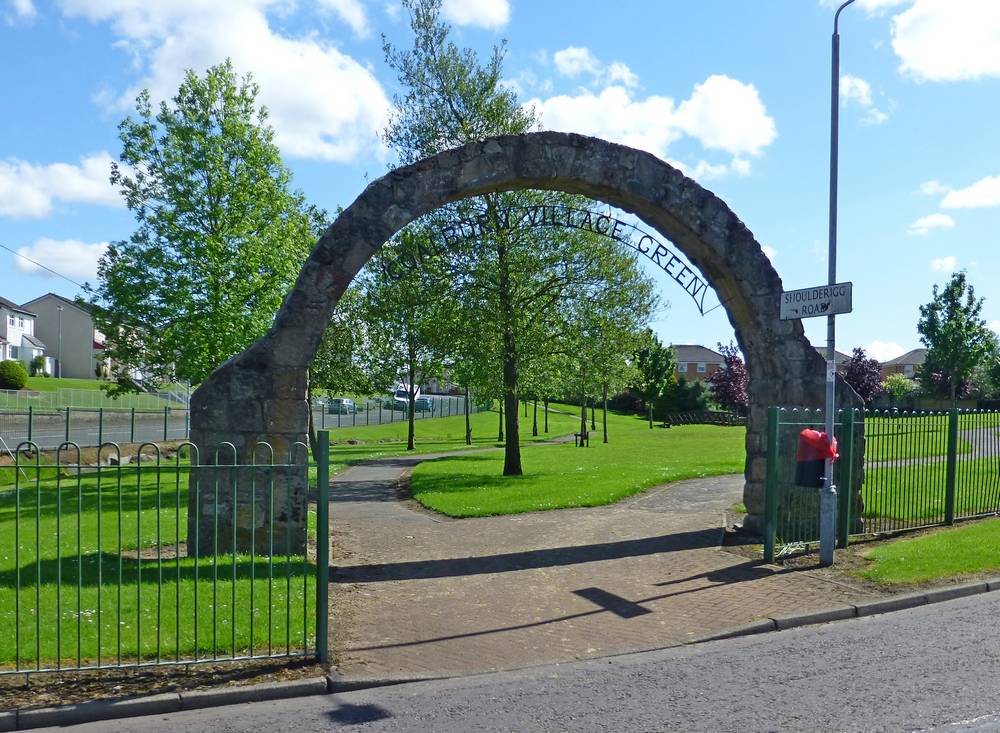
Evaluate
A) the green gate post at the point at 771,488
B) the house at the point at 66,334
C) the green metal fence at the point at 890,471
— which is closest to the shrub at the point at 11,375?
the house at the point at 66,334

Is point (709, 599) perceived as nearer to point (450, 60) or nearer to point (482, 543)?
point (482, 543)

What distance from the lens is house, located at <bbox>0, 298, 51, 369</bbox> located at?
7450 centimetres

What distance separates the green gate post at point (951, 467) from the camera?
12.2 meters

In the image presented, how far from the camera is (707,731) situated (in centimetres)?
505

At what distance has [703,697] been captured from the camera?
5676mm

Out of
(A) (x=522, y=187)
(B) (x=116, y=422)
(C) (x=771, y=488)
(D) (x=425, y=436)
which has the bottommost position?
(D) (x=425, y=436)

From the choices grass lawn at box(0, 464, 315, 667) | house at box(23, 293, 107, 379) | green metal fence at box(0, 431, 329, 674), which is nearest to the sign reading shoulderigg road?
green metal fence at box(0, 431, 329, 674)

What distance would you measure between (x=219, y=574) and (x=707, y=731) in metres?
6.00

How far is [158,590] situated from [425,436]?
4447cm

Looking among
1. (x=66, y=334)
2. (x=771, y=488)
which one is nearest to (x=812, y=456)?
(x=771, y=488)

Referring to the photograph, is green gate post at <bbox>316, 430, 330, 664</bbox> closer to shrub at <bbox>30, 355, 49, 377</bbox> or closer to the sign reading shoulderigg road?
the sign reading shoulderigg road

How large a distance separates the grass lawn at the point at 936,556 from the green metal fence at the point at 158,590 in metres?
6.35

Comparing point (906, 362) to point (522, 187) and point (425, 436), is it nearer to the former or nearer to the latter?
point (425, 436)

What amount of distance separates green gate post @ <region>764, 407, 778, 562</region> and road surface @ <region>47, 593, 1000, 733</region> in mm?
3097
